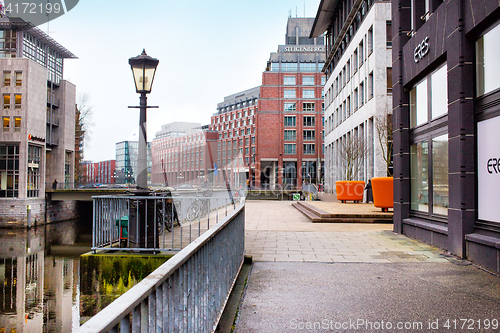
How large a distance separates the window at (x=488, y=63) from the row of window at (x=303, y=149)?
6903 centimetres

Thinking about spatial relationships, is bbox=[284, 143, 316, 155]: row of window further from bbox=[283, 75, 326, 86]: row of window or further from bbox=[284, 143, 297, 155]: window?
bbox=[283, 75, 326, 86]: row of window

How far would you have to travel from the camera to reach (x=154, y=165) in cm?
16512

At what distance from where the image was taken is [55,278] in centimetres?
1900

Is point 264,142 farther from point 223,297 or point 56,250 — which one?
point 223,297

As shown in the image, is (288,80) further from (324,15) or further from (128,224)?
(128,224)

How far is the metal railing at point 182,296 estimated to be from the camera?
162 cm

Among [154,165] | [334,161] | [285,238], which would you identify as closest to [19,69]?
[334,161]

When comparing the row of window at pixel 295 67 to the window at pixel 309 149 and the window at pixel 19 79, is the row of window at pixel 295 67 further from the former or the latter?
the window at pixel 19 79

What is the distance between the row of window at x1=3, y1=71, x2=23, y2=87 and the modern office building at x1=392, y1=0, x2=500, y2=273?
136 ft

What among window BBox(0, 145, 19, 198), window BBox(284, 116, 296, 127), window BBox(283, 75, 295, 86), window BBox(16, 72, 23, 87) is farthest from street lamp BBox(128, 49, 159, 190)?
window BBox(283, 75, 295, 86)

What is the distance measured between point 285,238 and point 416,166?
3.82 metres

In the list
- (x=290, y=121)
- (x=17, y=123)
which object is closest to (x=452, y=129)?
(x=17, y=123)

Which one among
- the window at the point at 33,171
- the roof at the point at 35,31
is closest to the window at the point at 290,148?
the roof at the point at 35,31

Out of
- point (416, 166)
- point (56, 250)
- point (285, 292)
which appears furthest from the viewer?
point (56, 250)
